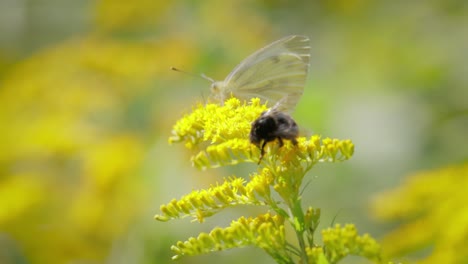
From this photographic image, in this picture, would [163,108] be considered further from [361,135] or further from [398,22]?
[398,22]

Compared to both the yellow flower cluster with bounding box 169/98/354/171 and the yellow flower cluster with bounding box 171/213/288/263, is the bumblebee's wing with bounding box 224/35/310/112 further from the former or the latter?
the yellow flower cluster with bounding box 171/213/288/263

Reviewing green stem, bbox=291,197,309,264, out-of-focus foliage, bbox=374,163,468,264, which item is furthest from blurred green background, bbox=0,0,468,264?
green stem, bbox=291,197,309,264

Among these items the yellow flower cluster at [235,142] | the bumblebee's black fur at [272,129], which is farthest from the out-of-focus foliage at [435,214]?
the bumblebee's black fur at [272,129]

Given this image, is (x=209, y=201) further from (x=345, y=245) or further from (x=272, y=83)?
(x=272, y=83)

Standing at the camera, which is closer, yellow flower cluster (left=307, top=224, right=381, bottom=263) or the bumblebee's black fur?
yellow flower cluster (left=307, top=224, right=381, bottom=263)

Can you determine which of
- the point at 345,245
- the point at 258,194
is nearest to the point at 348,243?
the point at 345,245

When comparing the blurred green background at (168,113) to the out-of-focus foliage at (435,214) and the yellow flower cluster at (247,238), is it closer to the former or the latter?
the out-of-focus foliage at (435,214)
